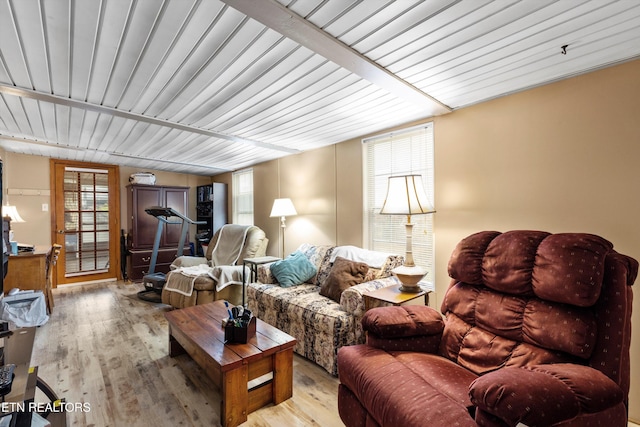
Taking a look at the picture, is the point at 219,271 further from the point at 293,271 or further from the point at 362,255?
the point at 362,255

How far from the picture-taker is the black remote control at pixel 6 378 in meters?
1.07

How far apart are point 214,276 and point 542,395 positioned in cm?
335

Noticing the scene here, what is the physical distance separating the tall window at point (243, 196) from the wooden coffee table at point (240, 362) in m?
3.14

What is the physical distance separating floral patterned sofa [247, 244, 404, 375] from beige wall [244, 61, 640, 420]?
0.70m

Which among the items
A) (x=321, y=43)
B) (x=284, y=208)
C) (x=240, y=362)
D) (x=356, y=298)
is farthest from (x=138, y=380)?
(x=321, y=43)

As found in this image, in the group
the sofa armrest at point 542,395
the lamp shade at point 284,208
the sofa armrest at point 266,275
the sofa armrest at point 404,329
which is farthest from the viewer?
the lamp shade at point 284,208

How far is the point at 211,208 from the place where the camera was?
5.75 meters

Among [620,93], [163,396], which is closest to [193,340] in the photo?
[163,396]

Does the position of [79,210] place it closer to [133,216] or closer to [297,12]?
[133,216]

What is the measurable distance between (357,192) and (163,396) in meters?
2.55

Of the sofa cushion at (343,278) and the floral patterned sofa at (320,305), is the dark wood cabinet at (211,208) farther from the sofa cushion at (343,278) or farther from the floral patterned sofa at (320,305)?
the sofa cushion at (343,278)

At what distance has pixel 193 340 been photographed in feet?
6.40

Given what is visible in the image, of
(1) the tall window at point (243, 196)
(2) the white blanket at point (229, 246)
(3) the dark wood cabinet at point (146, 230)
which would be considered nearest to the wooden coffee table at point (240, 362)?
(2) the white blanket at point (229, 246)

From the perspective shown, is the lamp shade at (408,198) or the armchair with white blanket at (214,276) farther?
the armchair with white blanket at (214,276)
